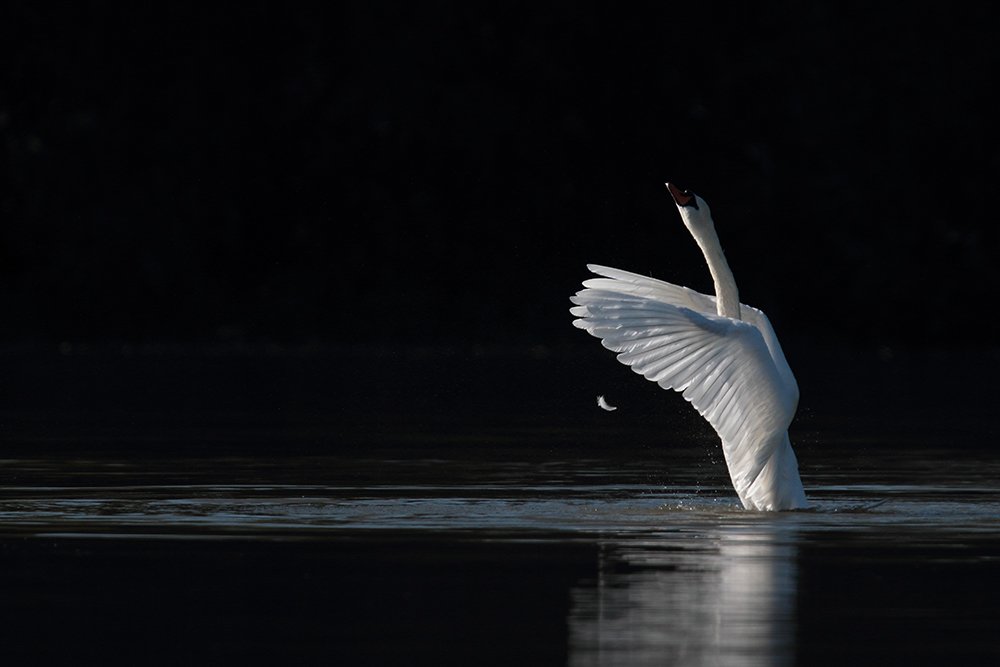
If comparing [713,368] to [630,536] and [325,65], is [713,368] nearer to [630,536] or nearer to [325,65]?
[630,536]

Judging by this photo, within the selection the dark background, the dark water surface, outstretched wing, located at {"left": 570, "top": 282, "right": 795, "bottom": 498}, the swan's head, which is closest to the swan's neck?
the swan's head

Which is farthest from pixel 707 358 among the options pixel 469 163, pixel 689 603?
pixel 469 163

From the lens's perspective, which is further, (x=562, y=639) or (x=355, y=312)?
(x=355, y=312)

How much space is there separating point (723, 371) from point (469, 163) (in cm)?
4258

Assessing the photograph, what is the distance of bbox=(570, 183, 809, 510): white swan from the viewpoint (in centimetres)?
1413

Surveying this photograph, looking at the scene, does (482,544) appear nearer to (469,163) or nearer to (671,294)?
(671,294)

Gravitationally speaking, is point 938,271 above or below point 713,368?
above

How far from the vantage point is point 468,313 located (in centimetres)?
5331

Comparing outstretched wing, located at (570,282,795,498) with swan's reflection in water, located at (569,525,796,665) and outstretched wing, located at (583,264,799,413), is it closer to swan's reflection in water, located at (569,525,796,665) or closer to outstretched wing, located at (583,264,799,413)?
outstretched wing, located at (583,264,799,413)

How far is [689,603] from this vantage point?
9.96m

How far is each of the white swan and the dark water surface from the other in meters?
0.36

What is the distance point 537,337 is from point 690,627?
42.3 m

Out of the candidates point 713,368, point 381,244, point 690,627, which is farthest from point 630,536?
point 381,244

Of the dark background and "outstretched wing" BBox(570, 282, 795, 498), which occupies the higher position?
the dark background
